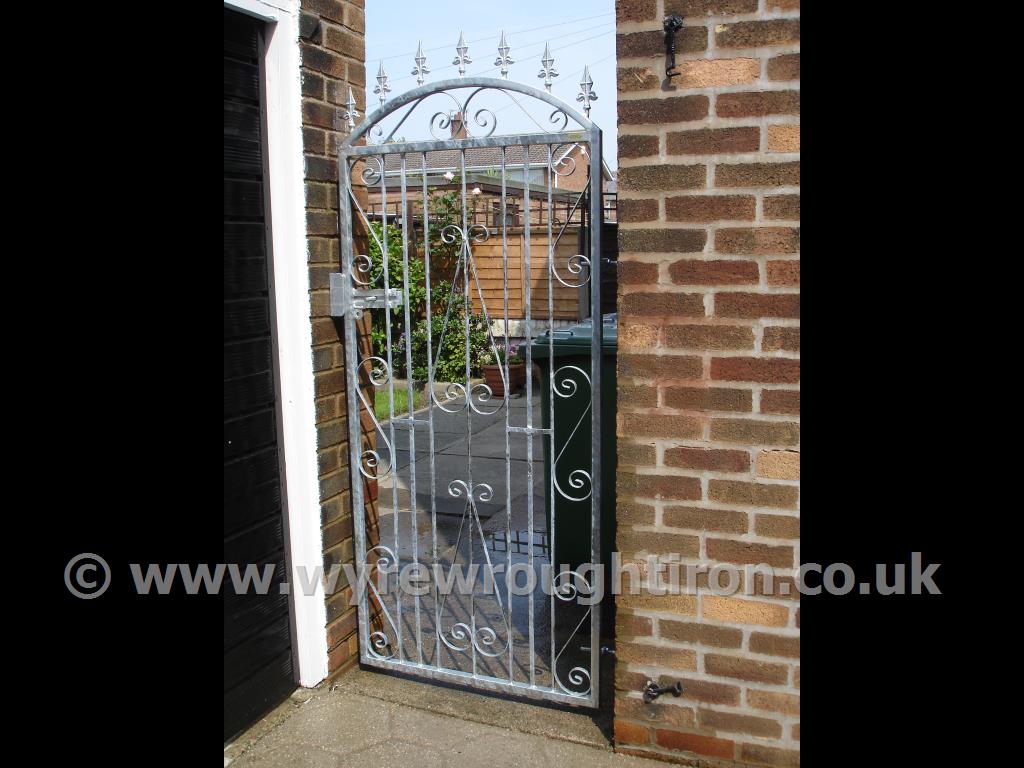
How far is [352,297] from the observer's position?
3090 mm

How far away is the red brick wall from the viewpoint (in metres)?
2.32

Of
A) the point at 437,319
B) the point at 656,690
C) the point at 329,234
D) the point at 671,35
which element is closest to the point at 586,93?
the point at 671,35

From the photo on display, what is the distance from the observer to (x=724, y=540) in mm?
2529

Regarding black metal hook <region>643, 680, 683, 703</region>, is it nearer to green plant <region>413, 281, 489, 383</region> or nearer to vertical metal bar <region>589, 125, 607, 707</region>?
vertical metal bar <region>589, 125, 607, 707</region>

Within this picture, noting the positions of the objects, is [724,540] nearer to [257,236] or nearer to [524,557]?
[257,236]

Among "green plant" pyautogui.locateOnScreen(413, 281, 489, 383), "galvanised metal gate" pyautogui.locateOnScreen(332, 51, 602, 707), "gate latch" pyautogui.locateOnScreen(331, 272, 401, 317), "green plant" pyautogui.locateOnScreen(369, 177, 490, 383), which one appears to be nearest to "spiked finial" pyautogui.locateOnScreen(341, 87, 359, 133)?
"galvanised metal gate" pyautogui.locateOnScreen(332, 51, 602, 707)

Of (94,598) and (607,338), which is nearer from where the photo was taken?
(94,598)

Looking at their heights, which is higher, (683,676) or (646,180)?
(646,180)

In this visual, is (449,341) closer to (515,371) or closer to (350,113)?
(515,371)

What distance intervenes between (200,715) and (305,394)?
1076mm

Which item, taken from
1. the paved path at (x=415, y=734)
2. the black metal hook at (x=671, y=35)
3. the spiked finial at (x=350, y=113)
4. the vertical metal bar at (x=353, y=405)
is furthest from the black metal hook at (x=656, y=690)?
the spiked finial at (x=350, y=113)

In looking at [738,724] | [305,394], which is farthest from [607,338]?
[738,724]

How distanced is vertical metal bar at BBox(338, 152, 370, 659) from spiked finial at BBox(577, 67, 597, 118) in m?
0.89

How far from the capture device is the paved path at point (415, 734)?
2.78 m
